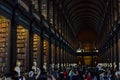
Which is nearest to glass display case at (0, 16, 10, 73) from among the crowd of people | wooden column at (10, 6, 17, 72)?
wooden column at (10, 6, 17, 72)

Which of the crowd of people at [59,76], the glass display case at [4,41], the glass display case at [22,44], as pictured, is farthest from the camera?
the glass display case at [22,44]

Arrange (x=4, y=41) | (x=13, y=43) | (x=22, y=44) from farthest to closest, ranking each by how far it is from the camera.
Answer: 1. (x=22, y=44)
2. (x=4, y=41)
3. (x=13, y=43)

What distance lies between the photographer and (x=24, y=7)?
1800cm

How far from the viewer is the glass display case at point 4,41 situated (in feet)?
49.4

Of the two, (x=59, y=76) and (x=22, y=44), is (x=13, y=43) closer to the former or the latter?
(x=22, y=44)

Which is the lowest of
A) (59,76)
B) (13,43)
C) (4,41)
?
(59,76)

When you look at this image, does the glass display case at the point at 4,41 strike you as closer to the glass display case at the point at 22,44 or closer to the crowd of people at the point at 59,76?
the crowd of people at the point at 59,76

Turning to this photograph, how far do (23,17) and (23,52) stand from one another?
2.68 meters

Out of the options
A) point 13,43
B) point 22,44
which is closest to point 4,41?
point 13,43

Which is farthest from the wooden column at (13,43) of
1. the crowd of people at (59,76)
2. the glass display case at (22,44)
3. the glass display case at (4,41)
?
the glass display case at (22,44)

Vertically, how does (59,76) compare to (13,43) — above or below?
below

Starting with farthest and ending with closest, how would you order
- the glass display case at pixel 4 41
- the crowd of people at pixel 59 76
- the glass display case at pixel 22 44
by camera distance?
1. the glass display case at pixel 22 44
2. the glass display case at pixel 4 41
3. the crowd of people at pixel 59 76

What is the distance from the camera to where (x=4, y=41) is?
15570mm

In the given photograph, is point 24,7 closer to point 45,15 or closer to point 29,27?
point 29,27
